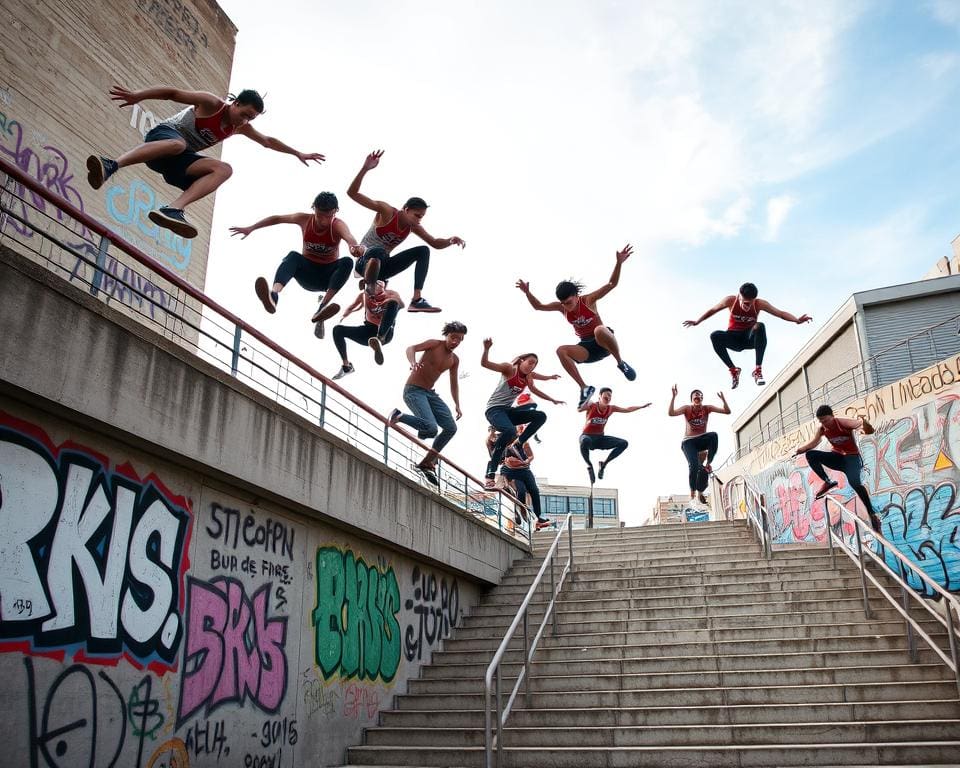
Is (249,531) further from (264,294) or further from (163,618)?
(264,294)

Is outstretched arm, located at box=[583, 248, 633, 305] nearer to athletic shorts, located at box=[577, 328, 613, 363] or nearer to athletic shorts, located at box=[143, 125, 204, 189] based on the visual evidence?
athletic shorts, located at box=[577, 328, 613, 363]

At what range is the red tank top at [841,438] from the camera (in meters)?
11.6

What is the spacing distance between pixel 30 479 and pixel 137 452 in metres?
1.09

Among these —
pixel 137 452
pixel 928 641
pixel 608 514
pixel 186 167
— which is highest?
pixel 608 514

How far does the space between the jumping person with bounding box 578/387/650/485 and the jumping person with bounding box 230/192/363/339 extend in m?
7.74

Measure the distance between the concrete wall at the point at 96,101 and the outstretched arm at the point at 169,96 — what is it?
302cm

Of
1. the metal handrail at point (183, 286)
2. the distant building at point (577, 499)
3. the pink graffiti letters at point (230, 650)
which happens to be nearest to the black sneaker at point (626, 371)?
the metal handrail at point (183, 286)

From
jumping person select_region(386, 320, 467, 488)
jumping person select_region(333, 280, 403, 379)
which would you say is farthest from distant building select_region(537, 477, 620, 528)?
jumping person select_region(333, 280, 403, 379)

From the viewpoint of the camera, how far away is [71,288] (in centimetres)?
600

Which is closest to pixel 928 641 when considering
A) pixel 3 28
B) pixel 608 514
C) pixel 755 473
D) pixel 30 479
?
pixel 30 479

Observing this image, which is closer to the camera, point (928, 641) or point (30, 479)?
point (30, 479)

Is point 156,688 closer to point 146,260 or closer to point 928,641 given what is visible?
point 146,260

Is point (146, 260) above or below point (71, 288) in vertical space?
above

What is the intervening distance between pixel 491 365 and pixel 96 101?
23.1 ft
